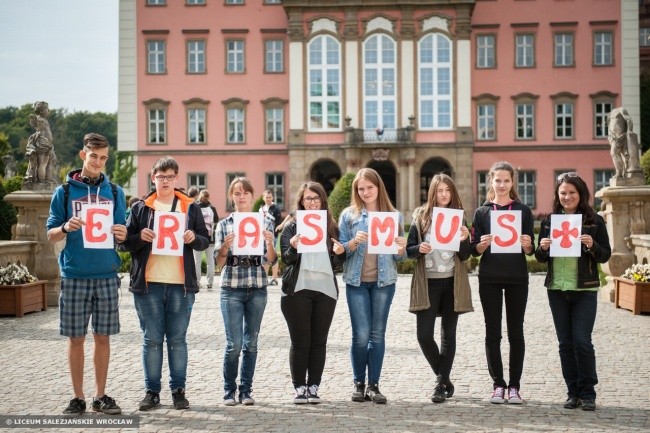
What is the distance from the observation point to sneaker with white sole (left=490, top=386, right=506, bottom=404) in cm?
674

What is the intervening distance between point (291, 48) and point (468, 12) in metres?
7.81

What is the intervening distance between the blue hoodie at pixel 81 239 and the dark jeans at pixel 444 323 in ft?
7.79

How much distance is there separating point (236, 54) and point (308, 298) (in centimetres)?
3460

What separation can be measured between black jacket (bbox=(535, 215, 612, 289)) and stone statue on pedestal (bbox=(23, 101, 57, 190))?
8.99 metres

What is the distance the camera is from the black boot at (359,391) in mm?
6832

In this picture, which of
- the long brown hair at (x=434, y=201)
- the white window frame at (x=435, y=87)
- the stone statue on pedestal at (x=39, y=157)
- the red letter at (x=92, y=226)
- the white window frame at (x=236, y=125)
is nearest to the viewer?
the red letter at (x=92, y=226)

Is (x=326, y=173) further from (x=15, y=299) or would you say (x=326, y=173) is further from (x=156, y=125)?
(x=15, y=299)

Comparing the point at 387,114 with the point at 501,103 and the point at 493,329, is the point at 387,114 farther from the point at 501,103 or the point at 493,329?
the point at 493,329

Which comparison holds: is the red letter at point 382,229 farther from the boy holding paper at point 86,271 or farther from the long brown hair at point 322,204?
the boy holding paper at point 86,271

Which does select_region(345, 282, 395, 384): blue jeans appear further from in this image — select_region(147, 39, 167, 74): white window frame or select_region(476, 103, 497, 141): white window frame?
select_region(147, 39, 167, 74): white window frame

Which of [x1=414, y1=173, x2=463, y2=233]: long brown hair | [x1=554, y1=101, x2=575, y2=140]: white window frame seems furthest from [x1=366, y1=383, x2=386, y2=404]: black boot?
[x1=554, y1=101, x2=575, y2=140]: white window frame

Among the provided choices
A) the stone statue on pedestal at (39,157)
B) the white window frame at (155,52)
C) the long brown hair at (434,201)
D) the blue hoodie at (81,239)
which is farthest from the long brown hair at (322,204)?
the white window frame at (155,52)

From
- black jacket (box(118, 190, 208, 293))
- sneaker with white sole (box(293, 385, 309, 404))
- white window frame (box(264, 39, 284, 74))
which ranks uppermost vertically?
white window frame (box(264, 39, 284, 74))

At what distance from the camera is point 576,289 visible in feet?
22.2
